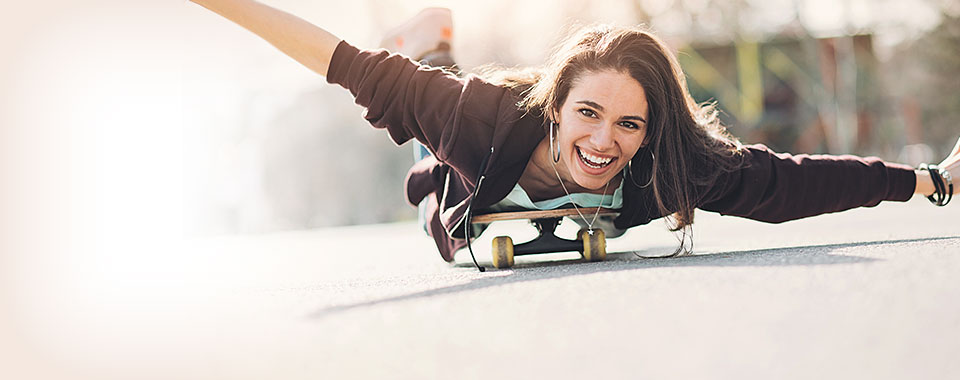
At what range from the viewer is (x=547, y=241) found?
2.18 meters

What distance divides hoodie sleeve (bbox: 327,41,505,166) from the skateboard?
0.18 m

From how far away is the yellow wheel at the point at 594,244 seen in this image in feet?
6.94

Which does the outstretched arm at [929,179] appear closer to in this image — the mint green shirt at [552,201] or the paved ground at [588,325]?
the paved ground at [588,325]

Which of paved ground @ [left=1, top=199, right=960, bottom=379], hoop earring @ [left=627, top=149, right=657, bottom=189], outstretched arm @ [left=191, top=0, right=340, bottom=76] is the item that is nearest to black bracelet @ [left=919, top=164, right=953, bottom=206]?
paved ground @ [left=1, top=199, right=960, bottom=379]

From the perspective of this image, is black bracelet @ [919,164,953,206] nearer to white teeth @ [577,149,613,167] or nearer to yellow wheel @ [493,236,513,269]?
white teeth @ [577,149,613,167]

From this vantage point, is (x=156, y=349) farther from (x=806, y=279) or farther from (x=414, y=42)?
(x=414, y=42)

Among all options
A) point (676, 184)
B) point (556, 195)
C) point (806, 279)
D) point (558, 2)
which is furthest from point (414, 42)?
point (558, 2)

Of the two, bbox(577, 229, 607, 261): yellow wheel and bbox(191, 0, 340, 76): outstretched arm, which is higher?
bbox(191, 0, 340, 76): outstretched arm

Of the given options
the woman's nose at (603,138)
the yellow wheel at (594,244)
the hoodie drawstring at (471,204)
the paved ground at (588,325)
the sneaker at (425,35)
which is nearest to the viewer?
the paved ground at (588,325)

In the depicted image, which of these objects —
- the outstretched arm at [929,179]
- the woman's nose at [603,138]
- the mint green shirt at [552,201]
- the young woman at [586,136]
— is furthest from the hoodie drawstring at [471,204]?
the outstretched arm at [929,179]

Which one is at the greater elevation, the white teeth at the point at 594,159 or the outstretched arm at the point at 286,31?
the outstretched arm at the point at 286,31

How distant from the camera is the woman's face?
1893mm

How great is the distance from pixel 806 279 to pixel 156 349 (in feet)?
3.20

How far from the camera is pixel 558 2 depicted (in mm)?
10227
